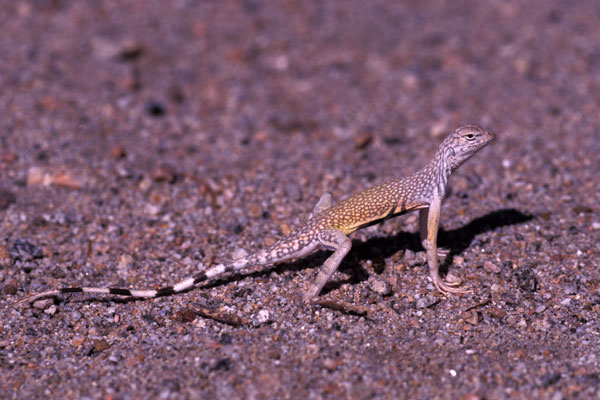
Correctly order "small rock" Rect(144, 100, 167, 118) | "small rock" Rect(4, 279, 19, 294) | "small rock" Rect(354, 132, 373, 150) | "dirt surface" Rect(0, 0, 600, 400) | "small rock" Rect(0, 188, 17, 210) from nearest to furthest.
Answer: "dirt surface" Rect(0, 0, 600, 400)
"small rock" Rect(4, 279, 19, 294)
"small rock" Rect(0, 188, 17, 210)
"small rock" Rect(354, 132, 373, 150)
"small rock" Rect(144, 100, 167, 118)

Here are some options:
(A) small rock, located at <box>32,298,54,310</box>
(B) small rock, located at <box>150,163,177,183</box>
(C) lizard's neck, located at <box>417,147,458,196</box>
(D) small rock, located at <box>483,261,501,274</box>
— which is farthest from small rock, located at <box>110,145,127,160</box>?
(D) small rock, located at <box>483,261,501,274</box>

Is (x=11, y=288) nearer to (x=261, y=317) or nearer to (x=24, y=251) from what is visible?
(x=24, y=251)

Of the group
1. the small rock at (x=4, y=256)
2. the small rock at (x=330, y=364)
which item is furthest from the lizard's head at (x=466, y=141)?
the small rock at (x=4, y=256)

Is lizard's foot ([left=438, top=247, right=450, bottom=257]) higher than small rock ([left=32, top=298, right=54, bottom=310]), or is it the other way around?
lizard's foot ([left=438, top=247, right=450, bottom=257])

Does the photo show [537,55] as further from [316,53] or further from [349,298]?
[349,298]

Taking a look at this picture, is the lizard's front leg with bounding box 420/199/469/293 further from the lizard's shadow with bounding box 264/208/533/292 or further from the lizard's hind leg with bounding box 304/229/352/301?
the lizard's hind leg with bounding box 304/229/352/301

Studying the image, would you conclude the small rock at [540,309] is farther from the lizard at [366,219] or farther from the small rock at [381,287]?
the small rock at [381,287]

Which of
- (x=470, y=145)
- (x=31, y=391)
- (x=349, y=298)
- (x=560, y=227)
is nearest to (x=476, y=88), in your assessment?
(x=560, y=227)
